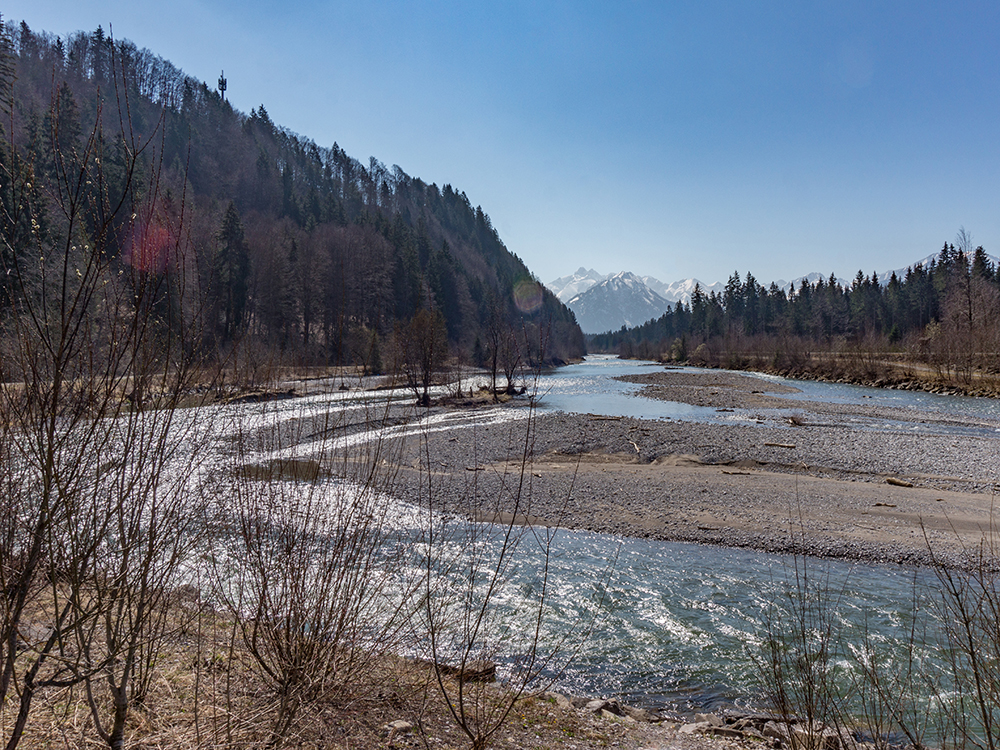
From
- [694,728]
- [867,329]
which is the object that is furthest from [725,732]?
[867,329]

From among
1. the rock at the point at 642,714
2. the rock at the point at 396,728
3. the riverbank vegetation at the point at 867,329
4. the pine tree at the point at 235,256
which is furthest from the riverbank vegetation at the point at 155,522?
the riverbank vegetation at the point at 867,329

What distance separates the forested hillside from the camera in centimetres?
557

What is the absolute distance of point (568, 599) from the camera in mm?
7617

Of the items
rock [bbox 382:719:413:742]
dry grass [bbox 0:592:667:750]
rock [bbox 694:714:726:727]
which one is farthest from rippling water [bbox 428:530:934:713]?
rock [bbox 382:719:413:742]

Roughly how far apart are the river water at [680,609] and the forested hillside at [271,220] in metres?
1.91

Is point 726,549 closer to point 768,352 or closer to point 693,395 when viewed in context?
point 693,395

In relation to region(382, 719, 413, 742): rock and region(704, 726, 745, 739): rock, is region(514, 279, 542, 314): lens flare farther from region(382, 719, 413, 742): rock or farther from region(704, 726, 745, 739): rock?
region(382, 719, 413, 742): rock

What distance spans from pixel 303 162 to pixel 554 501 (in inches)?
3999

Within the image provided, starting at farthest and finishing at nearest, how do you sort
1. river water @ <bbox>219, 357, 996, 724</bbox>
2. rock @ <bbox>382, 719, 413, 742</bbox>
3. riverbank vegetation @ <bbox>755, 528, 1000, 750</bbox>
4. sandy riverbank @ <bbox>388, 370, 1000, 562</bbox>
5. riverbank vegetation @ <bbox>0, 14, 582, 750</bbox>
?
sandy riverbank @ <bbox>388, 370, 1000, 562</bbox> < river water @ <bbox>219, 357, 996, 724</bbox> < riverbank vegetation @ <bbox>755, 528, 1000, 750</bbox> < rock @ <bbox>382, 719, 413, 742</bbox> < riverbank vegetation @ <bbox>0, 14, 582, 750</bbox>

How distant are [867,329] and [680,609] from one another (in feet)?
322

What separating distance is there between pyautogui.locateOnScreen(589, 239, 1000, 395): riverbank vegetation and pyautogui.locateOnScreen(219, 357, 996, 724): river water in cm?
3717

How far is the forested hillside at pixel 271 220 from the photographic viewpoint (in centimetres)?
557

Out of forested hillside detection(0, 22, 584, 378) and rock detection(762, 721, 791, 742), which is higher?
forested hillside detection(0, 22, 584, 378)

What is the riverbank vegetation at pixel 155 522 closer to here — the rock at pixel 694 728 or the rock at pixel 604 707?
the rock at pixel 604 707
